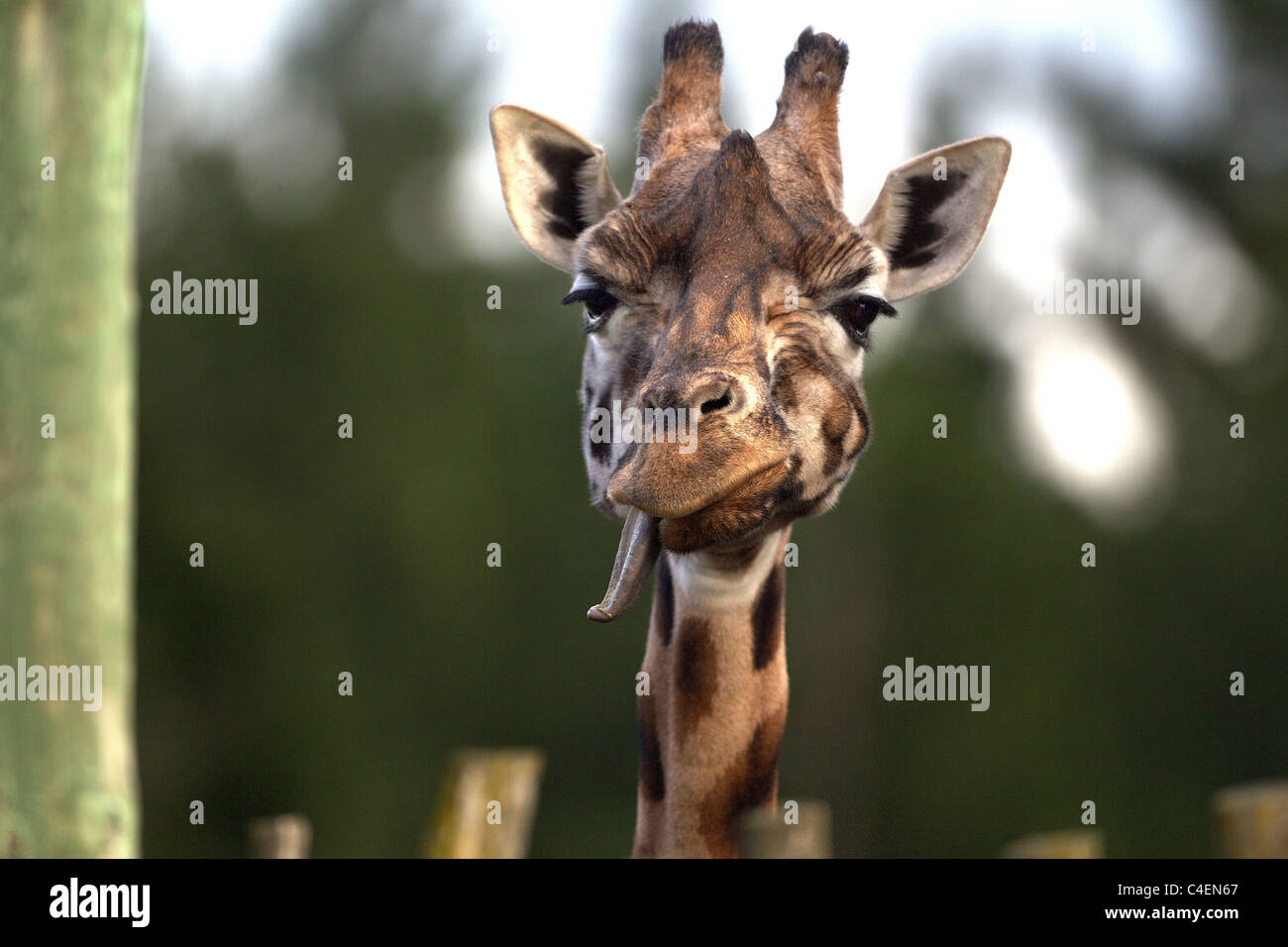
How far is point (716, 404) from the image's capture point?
5164mm

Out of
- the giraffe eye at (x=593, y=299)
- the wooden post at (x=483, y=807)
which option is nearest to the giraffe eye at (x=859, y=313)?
the giraffe eye at (x=593, y=299)

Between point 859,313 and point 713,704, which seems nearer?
point 859,313

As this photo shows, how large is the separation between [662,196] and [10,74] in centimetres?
258

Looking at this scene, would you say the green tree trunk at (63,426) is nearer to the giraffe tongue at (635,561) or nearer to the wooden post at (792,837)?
the giraffe tongue at (635,561)

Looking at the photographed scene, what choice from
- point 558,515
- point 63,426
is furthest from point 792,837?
point 558,515

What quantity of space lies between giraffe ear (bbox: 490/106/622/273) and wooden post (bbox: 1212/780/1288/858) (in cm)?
384

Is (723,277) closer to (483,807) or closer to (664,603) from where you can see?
(664,603)

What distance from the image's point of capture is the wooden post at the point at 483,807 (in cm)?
646

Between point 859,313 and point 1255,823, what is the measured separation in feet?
8.37

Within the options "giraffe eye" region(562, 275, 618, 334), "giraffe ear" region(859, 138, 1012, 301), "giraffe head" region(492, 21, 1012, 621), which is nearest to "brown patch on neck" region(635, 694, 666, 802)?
"giraffe head" region(492, 21, 1012, 621)

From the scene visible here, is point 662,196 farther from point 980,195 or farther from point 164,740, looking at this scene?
point 164,740

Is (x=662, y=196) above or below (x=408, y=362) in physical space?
below

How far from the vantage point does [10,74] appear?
5.48 meters
